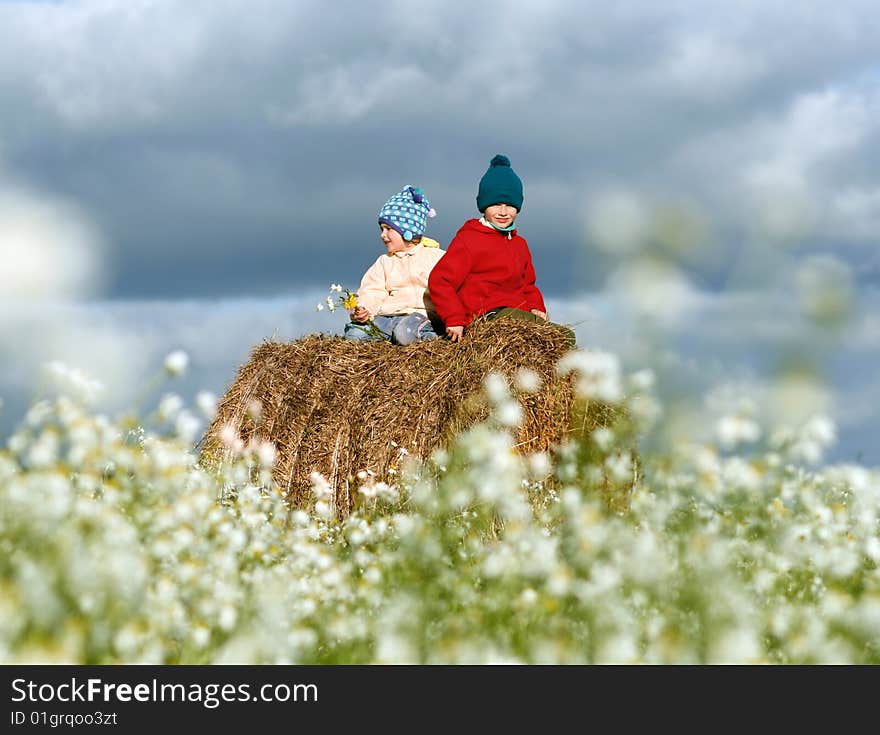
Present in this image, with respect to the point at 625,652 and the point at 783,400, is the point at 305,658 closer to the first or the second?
the point at 625,652

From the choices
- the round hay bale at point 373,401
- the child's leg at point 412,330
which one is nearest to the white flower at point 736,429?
the round hay bale at point 373,401

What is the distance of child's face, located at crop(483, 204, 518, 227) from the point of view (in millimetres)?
8367

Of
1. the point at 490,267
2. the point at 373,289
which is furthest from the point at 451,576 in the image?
the point at 373,289

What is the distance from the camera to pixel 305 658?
Result: 3.69 meters

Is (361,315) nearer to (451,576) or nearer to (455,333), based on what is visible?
(455,333)

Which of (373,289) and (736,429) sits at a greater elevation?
(373,289)

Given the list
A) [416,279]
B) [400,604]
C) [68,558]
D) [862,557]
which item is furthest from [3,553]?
[416,279]

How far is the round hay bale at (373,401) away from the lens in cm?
705

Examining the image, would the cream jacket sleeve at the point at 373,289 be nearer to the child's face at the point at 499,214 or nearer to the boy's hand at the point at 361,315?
the boy's hand at the point at 361,315

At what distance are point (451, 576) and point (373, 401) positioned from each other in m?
3.42

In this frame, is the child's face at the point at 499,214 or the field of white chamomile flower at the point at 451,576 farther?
the child's face at the point at 499,214

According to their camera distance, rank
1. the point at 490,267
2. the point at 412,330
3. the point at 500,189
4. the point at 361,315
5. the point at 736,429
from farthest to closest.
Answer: the point at 361,315, the point at 412,330, the point at 500,189, the point at 490,267, the point at 736,429

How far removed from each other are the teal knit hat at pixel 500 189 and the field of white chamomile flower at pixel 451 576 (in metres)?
3.77

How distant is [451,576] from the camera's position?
4.43 meters
